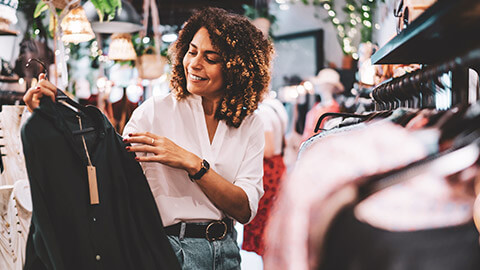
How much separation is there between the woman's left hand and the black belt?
22 centimetres

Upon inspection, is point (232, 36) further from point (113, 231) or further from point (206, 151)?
point (113, 231)

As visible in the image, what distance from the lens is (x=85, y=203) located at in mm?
1289

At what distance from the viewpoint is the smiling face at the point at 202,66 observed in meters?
1.65

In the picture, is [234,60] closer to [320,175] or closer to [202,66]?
[202,66]

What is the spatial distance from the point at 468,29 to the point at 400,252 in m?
0.34

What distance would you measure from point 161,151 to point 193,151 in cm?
25

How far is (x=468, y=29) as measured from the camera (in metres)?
0.67

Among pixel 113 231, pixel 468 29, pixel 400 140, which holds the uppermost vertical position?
pixel 468 29

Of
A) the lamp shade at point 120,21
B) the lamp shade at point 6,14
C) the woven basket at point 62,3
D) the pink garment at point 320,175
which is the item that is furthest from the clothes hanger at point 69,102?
the lamp shade at point 120,21

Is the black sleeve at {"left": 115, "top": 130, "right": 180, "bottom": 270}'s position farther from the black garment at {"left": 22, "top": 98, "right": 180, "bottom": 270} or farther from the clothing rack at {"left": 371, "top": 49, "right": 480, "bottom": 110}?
the clothing rack at {"left": 371, "top": 49, "right": 480, "bottom": 110}

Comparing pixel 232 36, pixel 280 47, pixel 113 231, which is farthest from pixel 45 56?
pixel 280 47

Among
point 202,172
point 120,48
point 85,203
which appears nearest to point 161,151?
point 202,172

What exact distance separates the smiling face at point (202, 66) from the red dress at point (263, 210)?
1917mm

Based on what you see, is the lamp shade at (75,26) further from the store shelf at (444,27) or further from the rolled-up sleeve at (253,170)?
the store shelf at (444,27)
